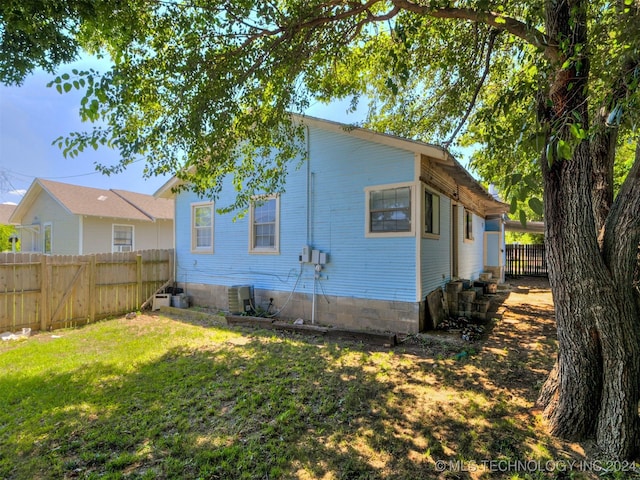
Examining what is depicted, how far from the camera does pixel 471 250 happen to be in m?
11.2

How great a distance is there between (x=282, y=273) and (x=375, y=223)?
2.60 metres

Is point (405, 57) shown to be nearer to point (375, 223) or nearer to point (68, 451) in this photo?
point (375, 223)

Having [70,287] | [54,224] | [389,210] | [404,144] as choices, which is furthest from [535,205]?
[54,224]

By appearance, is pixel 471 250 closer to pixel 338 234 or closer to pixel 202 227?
pixel 338 234

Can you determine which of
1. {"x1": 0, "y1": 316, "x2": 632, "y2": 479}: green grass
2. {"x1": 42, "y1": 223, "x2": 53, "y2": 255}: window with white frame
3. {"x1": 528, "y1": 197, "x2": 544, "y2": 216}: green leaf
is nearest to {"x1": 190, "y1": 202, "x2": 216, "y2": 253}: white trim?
{"x1": 0, "y1": 316, "x2": 632, "y2": 479}: green grass

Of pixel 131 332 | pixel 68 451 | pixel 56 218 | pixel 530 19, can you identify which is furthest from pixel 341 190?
pixel 56 218

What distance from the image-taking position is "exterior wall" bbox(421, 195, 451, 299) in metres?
6.55

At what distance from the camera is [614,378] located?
272 cm

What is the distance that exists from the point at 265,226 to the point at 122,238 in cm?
1043

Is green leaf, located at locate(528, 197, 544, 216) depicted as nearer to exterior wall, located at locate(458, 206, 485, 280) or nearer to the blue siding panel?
the blue siding panel

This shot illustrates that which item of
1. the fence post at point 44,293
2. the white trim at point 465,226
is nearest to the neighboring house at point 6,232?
the fence post at point 44,293

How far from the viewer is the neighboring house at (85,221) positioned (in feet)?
45.9

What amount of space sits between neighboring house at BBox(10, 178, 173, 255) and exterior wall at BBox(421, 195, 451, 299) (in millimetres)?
13639

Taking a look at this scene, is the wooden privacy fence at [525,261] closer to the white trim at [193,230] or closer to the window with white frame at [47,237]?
the white trim at [193,230]
